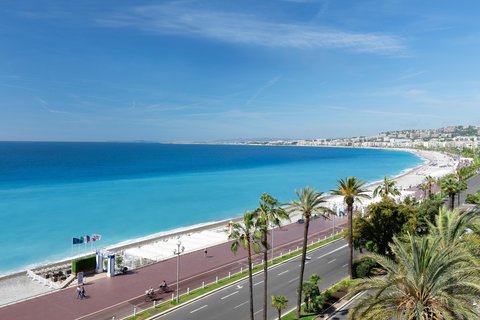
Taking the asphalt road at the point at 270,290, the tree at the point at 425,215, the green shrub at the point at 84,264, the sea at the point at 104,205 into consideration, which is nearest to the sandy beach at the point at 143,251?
the green shrub at the point at 84,264

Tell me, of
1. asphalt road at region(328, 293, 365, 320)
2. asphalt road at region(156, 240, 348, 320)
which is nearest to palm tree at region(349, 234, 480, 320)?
asphalt road at region(328, 293, 365, 320)

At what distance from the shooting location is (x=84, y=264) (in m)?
34.6

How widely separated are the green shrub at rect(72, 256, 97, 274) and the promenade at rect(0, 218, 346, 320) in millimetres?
1739

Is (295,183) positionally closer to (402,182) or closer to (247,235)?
(402,182)

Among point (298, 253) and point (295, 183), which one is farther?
point (295, 183)

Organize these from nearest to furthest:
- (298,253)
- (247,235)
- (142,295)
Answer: (247,235), (142,295), (298,253)

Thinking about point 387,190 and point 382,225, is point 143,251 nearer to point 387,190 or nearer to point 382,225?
point 382,225

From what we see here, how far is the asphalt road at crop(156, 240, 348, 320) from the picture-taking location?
25406 millimetres

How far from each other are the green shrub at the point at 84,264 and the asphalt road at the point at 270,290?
1361 centimetres

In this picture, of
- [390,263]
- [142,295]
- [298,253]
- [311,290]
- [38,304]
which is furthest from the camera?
[298,253]

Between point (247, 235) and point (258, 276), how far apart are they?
13.9 m

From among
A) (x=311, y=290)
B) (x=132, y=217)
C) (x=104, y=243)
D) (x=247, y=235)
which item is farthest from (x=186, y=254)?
(x=132, y=217)

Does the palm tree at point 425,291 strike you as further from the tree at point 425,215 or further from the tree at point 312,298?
the tree at point 425,215

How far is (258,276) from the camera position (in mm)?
33281
